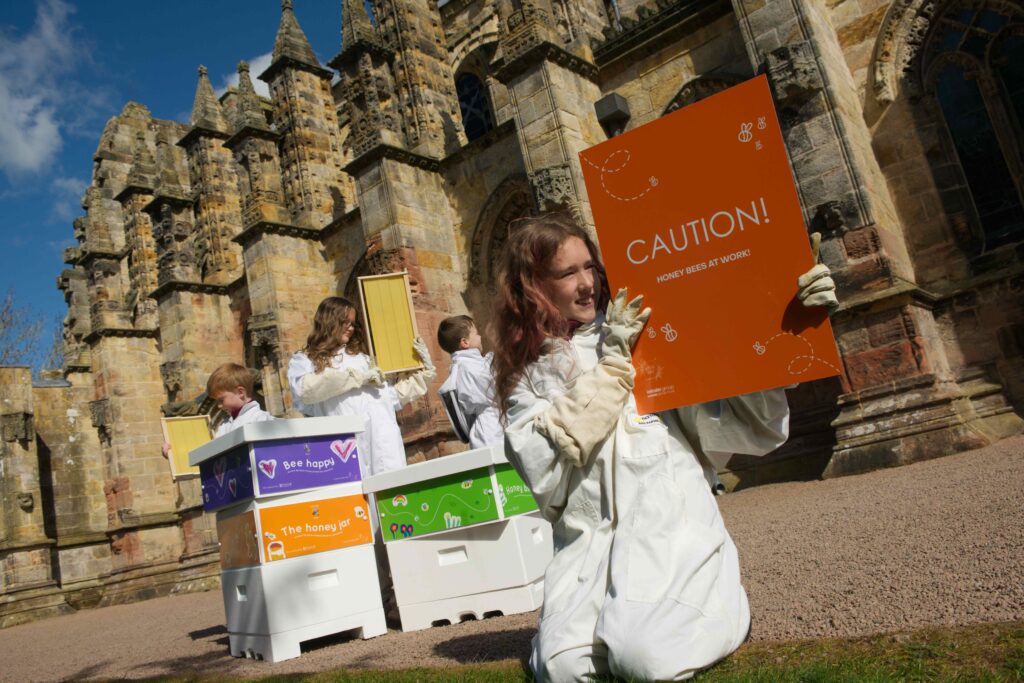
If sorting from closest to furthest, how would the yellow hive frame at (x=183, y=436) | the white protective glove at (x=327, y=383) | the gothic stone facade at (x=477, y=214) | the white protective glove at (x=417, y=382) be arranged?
the white protective glove at (x=327, y=383) < the white protective glove at (x=417, y=382) < the gothic stone facade at (x=477, y=214) < the yellow hive frame at (x=183, y=436)

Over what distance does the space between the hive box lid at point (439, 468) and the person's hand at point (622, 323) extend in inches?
73.1

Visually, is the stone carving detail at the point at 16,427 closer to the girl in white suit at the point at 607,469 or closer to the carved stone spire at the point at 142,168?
the carved stone spire at the point at 142,168

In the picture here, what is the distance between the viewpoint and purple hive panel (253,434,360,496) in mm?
4328

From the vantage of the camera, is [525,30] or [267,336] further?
[267,336]

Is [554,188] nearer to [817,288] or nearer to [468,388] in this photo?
[468,388]

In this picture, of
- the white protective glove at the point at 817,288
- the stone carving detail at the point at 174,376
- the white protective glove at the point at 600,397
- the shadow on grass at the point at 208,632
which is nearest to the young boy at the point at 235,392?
→ the shadow on grass at the point at 208,632

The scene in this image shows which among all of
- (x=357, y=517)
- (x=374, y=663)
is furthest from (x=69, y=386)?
(x=374, y=663)

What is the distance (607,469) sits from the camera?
2359 mm

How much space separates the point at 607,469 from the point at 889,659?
92 cm

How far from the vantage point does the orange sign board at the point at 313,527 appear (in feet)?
14.1

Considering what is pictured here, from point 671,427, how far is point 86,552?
62.2 ft

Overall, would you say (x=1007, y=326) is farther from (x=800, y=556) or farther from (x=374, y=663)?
(x=374, y=663)

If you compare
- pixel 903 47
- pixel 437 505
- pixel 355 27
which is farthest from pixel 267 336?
pixel 903 47

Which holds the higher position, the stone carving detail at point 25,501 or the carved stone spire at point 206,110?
the carved stone spire at point 206,110
